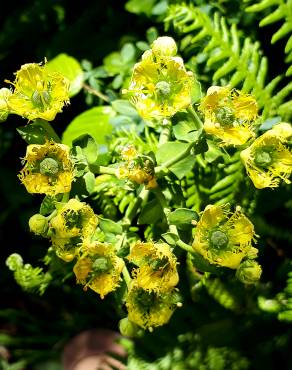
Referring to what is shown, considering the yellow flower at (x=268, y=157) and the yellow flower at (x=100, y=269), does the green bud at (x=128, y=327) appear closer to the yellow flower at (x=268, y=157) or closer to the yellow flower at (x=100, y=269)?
the yellow flower at (x=100, y=269)

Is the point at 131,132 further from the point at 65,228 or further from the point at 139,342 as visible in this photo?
the point at 139,342

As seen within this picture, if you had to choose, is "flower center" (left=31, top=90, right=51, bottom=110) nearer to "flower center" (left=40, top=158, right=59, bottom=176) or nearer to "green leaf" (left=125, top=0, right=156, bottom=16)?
"flower center" (left=40, top=158, right=59, bottom=176)

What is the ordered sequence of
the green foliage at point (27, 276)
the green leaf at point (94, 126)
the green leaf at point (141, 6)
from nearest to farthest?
1. the green foliage at point (27, 276)
2. the green leaf at point (94, 126)
3. the green leaf at point (141, 6)

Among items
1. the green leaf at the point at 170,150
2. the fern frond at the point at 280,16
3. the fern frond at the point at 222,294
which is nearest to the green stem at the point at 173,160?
→ the green leaf at the point at 170,150

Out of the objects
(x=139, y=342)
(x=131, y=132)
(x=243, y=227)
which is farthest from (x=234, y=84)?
(x=139, y=342)

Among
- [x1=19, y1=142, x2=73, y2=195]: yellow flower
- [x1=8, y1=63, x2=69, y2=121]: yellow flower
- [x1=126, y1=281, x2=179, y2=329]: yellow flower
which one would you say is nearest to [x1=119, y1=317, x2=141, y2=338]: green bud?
[x1=126, y1=281, x2=179, y2=329]: yellow flower

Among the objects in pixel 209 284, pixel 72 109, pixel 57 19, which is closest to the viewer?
pixel 209 284
